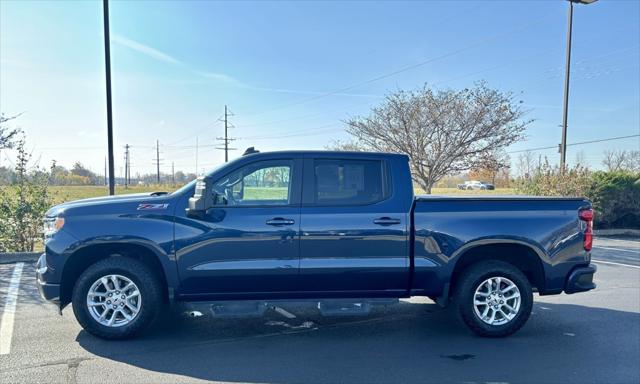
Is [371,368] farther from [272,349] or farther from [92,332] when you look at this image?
[92,332]

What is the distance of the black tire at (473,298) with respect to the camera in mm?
4586

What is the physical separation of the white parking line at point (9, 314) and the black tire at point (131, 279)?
0.74 meters

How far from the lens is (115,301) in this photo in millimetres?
4355

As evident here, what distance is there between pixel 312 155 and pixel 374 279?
148 cm

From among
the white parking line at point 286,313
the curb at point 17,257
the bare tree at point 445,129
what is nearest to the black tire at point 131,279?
the white parking line at point 286,313

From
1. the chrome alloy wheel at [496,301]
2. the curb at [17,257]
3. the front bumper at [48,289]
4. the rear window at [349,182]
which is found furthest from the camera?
the curb at [17,257]

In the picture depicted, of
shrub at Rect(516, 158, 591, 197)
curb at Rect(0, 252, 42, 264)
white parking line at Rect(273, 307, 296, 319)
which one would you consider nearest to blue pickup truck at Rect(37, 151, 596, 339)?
white parking line at Rect(273, 307, 296, 319)

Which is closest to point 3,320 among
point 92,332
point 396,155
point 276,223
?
point 92,332

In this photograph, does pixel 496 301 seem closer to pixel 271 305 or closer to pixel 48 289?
pixel 271 305

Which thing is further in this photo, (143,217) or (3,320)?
(3,320)

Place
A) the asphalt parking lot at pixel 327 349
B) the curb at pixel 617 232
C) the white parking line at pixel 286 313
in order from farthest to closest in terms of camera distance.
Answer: the curb at pixel 617 232, the white parking line at pixel 286 313, the asphalt parking lot at pixel 327 349

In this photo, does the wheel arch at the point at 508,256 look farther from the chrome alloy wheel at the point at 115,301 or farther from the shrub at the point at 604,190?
the shrub at the point at 604,190

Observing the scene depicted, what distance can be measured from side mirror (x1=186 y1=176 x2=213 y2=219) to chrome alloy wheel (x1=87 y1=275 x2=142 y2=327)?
0.99m

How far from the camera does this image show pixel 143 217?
14.0 ft
